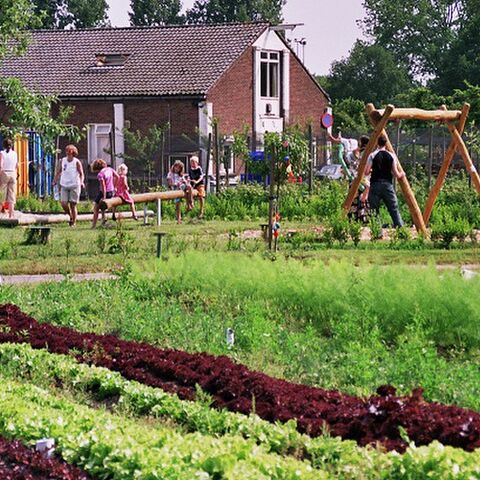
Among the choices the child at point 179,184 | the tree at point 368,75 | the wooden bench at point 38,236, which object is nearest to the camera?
the wooden bench at point 38,236

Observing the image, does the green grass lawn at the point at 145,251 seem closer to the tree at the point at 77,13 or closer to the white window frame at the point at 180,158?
the white window frame at the point at 180,158

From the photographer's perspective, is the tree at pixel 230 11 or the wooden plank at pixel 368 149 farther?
the tree at pixel 230 11

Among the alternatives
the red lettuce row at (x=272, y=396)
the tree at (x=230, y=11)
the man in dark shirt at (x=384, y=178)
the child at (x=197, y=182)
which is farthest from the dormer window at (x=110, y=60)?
the tree at (x=230, y=11)

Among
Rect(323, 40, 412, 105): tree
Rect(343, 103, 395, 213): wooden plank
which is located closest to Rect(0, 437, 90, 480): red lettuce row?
Rect(343, 103, 395, 213): wooden plank

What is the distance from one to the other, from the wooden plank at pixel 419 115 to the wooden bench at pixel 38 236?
5708 millimetres

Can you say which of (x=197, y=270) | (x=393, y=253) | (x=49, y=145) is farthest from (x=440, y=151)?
(x=197, y=270)

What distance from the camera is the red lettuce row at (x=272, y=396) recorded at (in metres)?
7.79

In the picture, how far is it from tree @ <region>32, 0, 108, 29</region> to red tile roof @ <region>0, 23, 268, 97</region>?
40245 millimetres

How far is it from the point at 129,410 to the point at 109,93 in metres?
38.0

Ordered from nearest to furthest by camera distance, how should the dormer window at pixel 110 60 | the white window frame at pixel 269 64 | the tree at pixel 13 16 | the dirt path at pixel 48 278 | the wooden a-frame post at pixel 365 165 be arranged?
the dirt path at pixel 48 278
the wooden a-frame post at pixel 365 165
the tree at pixel 13 16
the dormer window at pixel 110 60
the white window frame at pixel 269 64

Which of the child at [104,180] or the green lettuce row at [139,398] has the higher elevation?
the child at [104,180]

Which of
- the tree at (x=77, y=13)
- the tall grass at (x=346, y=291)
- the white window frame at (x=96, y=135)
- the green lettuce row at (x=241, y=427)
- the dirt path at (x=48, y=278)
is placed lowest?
the dirt path at (x=48, y=278)

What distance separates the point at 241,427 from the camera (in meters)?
7.94

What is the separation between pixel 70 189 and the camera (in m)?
25.7
